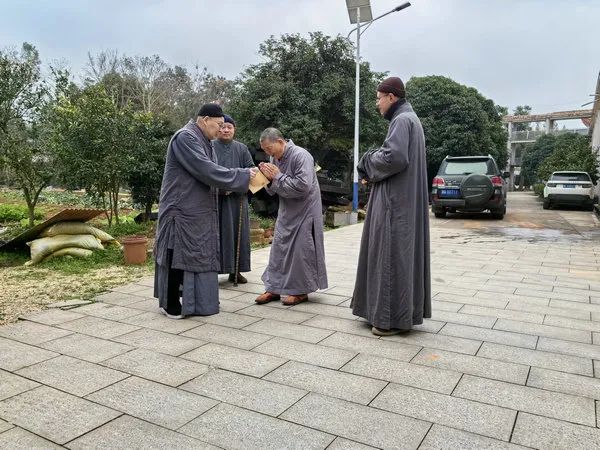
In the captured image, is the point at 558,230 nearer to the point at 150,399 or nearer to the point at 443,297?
the point at 443,297

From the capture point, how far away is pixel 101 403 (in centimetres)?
248

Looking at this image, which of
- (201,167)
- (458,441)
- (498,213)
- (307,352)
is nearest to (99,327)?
(201,167)

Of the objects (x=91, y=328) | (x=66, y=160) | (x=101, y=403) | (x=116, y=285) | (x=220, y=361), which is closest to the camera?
(x=101, y=403)

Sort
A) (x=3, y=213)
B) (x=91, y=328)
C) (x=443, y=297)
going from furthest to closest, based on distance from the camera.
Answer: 1. (x=3, y=213)
2. (x=443, y=297)
3. (x=91, y=328)

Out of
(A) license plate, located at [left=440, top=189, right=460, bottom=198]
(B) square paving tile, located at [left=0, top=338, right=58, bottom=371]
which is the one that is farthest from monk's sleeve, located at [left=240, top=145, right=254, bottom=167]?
(A) license plate, located at [left=440, top=189, right=460, bottom=198]

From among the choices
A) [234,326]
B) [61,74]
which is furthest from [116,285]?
[61,74]

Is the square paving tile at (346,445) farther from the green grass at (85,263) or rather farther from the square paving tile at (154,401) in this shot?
the green grass at (85,263)

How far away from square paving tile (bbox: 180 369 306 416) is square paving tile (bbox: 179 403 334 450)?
0.30 ft

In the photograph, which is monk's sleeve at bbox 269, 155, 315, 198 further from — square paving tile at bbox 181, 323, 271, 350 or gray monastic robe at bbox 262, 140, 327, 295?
square paving tile at bbox 181, 323, 271, 350

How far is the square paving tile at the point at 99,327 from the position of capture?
3562mm

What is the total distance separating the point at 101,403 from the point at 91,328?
1327mm

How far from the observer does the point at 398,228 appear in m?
3.43

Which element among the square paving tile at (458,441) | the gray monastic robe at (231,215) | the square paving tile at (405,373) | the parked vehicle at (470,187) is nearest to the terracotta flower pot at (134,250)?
the gray monastic robe at (231,215)

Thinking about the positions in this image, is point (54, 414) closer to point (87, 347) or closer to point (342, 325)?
point (87, 347)
